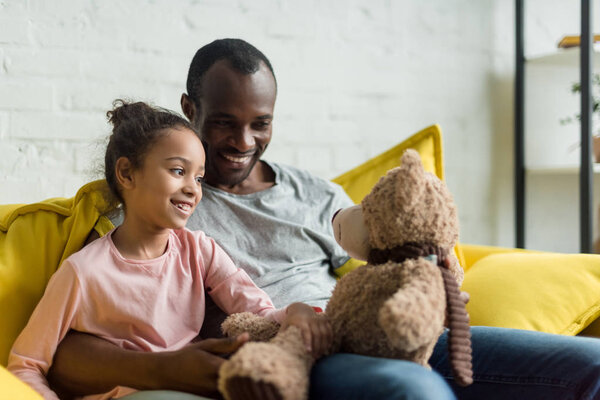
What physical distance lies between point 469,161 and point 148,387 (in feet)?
5.58

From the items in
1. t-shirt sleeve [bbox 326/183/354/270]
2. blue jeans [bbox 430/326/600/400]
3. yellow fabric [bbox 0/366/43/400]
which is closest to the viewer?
yellow fabric [bbox 0/366/43/400]

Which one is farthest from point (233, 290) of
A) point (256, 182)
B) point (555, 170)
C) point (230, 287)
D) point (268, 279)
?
point (555, 170)

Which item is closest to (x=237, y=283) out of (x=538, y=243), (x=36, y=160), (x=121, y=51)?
(x=36, y=160)

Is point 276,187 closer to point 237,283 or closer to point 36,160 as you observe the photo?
point 237,283

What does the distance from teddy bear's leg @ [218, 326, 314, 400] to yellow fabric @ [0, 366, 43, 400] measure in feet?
0.94

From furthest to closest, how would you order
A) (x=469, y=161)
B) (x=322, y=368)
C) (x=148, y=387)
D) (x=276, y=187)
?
1. (x=469, y=161)
2. (x=276, y=187)
3. (x=148, y=387)
4. (x=322, y=368)

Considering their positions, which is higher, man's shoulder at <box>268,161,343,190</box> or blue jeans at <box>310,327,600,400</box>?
man's shoulder at <box>268,161,343,190</box>

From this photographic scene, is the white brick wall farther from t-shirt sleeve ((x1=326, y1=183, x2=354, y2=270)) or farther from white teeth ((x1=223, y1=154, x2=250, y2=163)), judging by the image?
t-shirt sleeve ((x1=326, y1=183, x2=354, y2=270))

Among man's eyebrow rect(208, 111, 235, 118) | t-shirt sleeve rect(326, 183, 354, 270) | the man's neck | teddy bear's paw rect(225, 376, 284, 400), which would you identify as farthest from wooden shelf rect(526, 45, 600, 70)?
teddy bear's paw rect(225, 376, 284, 400)

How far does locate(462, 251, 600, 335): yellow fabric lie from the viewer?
128cm

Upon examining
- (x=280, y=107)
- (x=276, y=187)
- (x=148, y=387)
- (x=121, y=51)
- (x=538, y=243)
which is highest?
(x=121, y=51)

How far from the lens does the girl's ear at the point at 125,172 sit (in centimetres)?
112

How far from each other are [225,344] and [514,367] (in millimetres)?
468

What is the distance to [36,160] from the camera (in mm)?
1609
